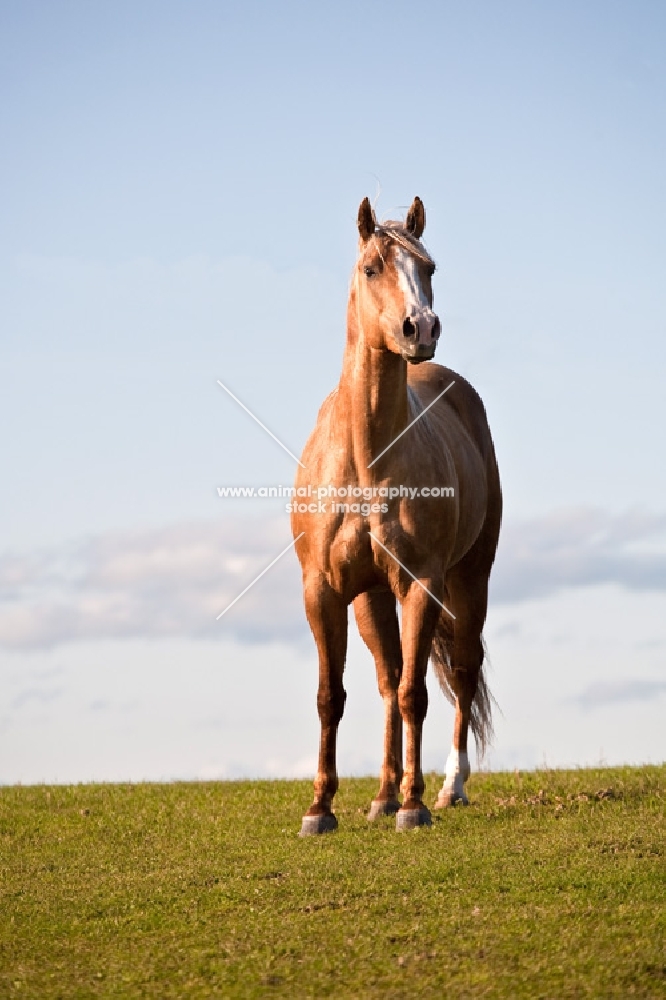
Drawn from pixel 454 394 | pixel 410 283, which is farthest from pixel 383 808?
pixel 410 283

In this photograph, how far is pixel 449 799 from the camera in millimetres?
9984

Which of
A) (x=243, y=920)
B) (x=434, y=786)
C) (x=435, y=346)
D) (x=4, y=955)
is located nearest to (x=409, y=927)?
(x=243, y=920)

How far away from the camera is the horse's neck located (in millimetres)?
8531

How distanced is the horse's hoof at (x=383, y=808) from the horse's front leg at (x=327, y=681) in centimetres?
45

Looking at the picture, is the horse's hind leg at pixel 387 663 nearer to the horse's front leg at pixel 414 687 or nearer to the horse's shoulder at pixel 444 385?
the horse's front leg at pixel 414 687

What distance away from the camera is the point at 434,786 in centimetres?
1148

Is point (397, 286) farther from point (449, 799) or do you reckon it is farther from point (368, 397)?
point (449, 799)

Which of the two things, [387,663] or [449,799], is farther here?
[449,799]

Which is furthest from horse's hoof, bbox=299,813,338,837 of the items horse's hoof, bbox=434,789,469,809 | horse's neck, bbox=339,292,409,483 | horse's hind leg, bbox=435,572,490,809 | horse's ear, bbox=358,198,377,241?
horse's ear, bbox=358,198,377,241

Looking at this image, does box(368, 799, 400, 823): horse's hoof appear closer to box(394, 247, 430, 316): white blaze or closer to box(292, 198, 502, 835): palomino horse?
box(292, 198, 502, 835): palomino horse

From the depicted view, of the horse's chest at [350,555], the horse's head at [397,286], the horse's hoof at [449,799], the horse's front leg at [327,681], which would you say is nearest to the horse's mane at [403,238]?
the horse's head at [397,286]

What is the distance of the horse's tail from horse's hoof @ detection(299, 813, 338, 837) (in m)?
2.19

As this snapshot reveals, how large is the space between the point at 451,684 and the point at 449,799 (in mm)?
1126

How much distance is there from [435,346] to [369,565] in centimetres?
170
